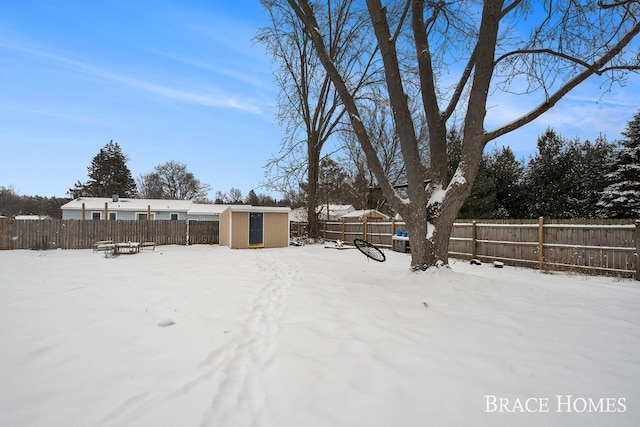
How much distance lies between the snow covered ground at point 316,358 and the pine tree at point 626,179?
14788 millimetres

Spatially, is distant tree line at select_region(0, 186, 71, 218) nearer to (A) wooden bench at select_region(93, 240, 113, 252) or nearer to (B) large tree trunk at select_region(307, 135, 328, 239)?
(A) wooden bench at select_region(93, 240, 113, 252)

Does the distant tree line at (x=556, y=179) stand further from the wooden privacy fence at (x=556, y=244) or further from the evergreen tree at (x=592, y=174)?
the wooden privacy fence at (x=556, y=244)

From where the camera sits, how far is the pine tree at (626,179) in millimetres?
14742

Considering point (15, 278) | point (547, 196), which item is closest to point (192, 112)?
point (15, 278)

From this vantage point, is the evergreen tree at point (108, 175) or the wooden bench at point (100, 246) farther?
the evergreen tree at point (108, 175)

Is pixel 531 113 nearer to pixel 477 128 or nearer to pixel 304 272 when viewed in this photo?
pixel 477 128

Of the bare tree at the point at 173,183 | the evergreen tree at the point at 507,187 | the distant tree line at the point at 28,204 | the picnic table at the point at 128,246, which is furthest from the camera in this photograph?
the bare tree at the point at 173,183

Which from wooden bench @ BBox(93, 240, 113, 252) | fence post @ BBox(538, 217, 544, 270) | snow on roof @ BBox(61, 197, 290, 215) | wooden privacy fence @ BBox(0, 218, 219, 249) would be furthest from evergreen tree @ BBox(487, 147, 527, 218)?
snow on roof @ BBox(61, 197, 290, 215)

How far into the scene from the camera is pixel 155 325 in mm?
3186

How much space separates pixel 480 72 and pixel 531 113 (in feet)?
3.92

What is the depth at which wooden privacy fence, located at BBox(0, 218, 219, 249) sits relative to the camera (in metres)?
13.4

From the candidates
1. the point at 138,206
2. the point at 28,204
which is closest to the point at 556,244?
the point at 138,206

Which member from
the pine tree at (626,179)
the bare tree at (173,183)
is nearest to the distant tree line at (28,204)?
the bare tree at (173,183)

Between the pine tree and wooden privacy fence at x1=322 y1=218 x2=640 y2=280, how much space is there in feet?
34.8
